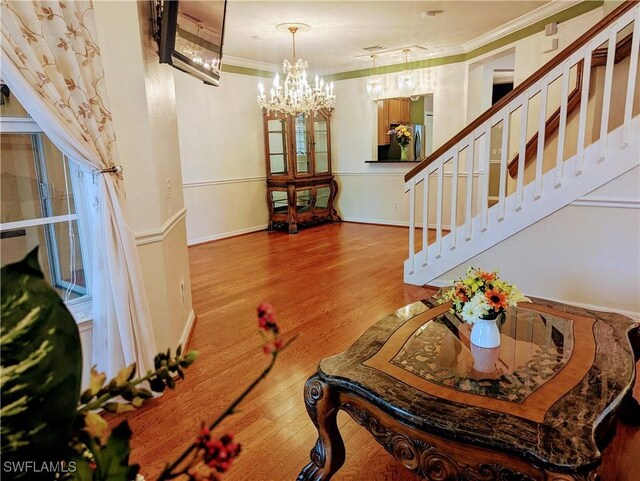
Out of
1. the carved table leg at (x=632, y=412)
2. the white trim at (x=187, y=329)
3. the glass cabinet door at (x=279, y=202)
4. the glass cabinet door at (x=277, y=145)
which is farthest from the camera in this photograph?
the glass cabinet door at (x=279, y=202)

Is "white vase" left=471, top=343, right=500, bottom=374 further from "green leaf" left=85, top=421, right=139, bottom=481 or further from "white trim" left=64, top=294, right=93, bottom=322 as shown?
"white trim" left=64, top=294, right=93, bottom=322

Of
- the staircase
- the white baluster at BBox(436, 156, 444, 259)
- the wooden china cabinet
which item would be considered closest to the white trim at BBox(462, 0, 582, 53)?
the staircase

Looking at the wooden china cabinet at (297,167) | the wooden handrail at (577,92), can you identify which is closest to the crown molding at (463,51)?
the wooden china cabinet at (297,167)

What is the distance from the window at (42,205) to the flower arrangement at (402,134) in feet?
18.5

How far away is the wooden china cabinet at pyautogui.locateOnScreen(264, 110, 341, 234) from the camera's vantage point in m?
6.45

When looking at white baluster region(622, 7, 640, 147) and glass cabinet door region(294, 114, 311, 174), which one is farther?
glass cabinet door region(294, 114, 311, 174)

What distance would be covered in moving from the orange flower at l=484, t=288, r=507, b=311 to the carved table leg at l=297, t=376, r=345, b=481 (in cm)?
69

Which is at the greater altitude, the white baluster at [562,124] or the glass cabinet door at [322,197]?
the white baluster at [562,124]

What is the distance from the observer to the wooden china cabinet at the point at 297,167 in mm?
6445

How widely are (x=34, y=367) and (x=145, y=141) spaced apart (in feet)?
6.34

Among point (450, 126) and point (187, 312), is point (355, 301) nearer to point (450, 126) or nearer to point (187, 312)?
point (187, 312)

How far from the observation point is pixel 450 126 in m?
5.96

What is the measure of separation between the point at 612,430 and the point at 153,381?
1.57 metres

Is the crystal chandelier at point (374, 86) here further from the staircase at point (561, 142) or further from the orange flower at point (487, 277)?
the orange flower at point (487, 277)
